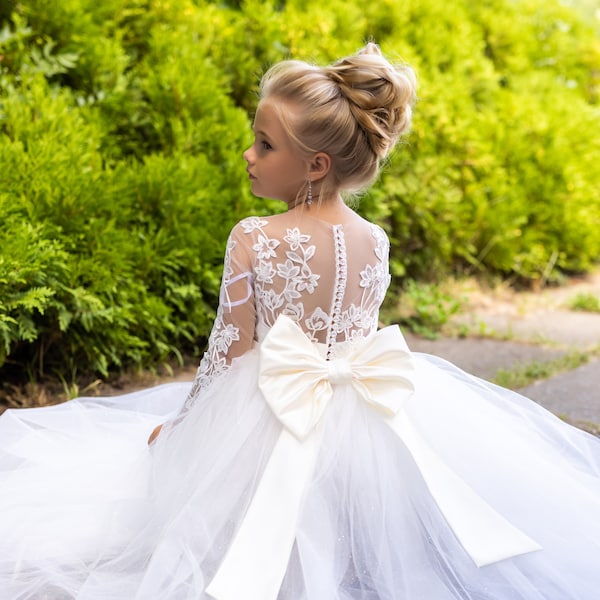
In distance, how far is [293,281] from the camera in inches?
82.1

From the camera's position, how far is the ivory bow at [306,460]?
187 cm

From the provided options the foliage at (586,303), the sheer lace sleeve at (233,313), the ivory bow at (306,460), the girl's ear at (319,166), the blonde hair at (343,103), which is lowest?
the foliage at (586,303)

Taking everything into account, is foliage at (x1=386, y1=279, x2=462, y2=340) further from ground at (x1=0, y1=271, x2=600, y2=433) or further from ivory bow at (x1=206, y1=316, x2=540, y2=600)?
ivory bow at (x1=206, y1=316, x2=540, y2=600)

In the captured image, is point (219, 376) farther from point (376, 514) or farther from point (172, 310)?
point (172, 310)

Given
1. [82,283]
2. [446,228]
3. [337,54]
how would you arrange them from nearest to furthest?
1. [82,283]
2. [337,54]
3. [446,228]

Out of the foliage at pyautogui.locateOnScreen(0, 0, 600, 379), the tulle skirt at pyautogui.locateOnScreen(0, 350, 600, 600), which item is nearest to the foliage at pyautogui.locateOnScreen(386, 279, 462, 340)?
the foliage at pyautogui.locateOnScreen(0, 0, 600, 379)

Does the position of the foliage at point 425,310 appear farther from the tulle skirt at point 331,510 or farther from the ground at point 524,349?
the tulle skirt at point 331,510

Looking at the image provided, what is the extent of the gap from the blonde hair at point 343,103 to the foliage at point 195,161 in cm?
58

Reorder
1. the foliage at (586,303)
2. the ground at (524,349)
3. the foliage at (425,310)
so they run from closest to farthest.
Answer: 1. the ground at (524,349)
2. the foliage at (425,310)
3. the foliage at (586,303)

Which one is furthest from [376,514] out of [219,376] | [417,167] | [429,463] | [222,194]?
[417,167]

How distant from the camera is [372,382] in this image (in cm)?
210

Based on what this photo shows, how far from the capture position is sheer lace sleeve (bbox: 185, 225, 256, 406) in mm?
2078

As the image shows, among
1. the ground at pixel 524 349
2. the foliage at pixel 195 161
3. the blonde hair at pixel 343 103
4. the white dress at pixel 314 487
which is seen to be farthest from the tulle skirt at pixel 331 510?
the ground at pixel 524 349

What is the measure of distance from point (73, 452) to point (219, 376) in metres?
0.74
